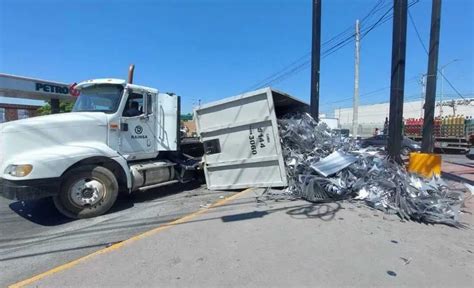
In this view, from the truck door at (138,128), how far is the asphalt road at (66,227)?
44.4 inches

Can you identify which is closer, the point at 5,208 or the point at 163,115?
the point at 5,208

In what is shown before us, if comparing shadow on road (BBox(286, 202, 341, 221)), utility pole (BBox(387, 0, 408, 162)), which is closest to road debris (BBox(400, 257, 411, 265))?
shadow on road (BBox(286, 202, 341, 221))

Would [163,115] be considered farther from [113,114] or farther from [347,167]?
[347,167]

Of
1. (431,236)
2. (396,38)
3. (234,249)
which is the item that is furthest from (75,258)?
(396,38)

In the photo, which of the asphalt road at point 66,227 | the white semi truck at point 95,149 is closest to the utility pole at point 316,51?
the white semi truck at point 95,149

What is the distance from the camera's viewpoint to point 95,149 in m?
6.59

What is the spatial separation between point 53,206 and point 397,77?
27.7 ft

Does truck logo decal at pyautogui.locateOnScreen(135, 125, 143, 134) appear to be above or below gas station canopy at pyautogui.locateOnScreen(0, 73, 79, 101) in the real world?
below

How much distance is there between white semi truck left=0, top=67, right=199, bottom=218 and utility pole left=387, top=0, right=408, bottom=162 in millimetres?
5059

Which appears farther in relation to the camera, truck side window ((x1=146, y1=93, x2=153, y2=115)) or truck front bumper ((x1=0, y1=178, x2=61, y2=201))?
truck side window ((x1=146, y1=93, x2=153, y2=115))

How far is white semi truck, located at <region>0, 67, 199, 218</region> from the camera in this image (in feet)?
19.1

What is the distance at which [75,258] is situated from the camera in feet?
14.5

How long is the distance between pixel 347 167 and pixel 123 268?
5011 millimetres

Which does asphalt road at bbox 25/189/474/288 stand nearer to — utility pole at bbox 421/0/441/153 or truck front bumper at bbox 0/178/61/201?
truck front bumper at bbox 0/178/61/201
